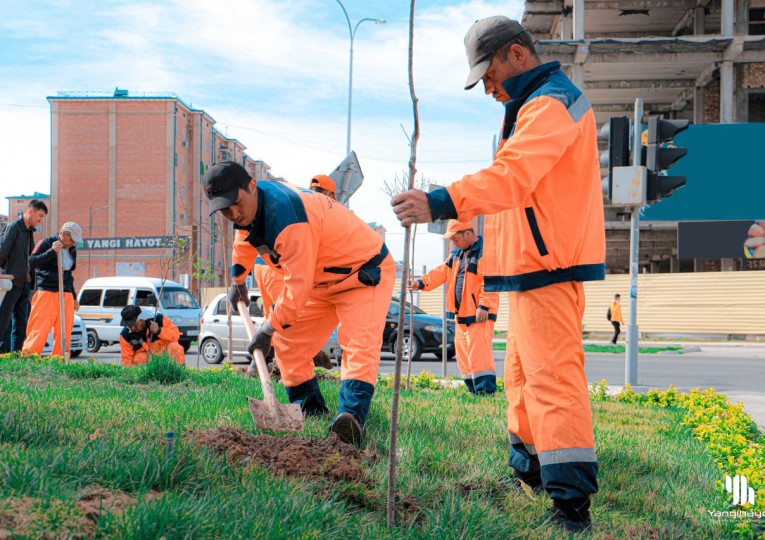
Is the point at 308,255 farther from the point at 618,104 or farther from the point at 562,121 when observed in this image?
the point at 618,104

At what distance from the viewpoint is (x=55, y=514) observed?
7.50 ft

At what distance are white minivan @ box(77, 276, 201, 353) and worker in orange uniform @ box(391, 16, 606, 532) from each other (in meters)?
18.2

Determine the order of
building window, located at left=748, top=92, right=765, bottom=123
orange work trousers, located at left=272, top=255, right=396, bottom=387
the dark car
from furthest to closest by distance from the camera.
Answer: building window, located at left=748, top=92, right=765, bottom=123 < the dark car < orange work trousers, located at left=272, top=255, right=396, bottom=387

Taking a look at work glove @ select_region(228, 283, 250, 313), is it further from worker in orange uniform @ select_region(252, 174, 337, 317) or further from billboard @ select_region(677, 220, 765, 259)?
billboard @ select_region(677, 220, 765, 259)

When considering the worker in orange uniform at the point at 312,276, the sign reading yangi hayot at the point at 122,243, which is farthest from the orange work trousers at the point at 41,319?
the sign reading yangi hayot at the point at 122,243

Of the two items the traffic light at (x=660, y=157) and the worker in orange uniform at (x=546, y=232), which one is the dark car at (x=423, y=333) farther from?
the worker in orange uniform at (x=546, y=232)

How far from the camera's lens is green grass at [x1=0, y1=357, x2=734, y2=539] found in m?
2.44

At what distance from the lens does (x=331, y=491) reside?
10.0ft

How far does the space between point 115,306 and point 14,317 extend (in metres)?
10.4

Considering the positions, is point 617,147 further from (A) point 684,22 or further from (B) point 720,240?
(A) point 684,22

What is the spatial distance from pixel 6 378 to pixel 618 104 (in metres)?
33.0

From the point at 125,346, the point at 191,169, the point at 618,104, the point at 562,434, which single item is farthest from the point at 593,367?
the point at 191,169

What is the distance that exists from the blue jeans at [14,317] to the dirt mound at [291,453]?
7391mm

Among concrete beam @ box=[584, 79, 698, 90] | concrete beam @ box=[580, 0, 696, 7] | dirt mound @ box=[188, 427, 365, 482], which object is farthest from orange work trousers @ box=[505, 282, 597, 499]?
concrete beam @ box=[584, 79, 698, 90]
